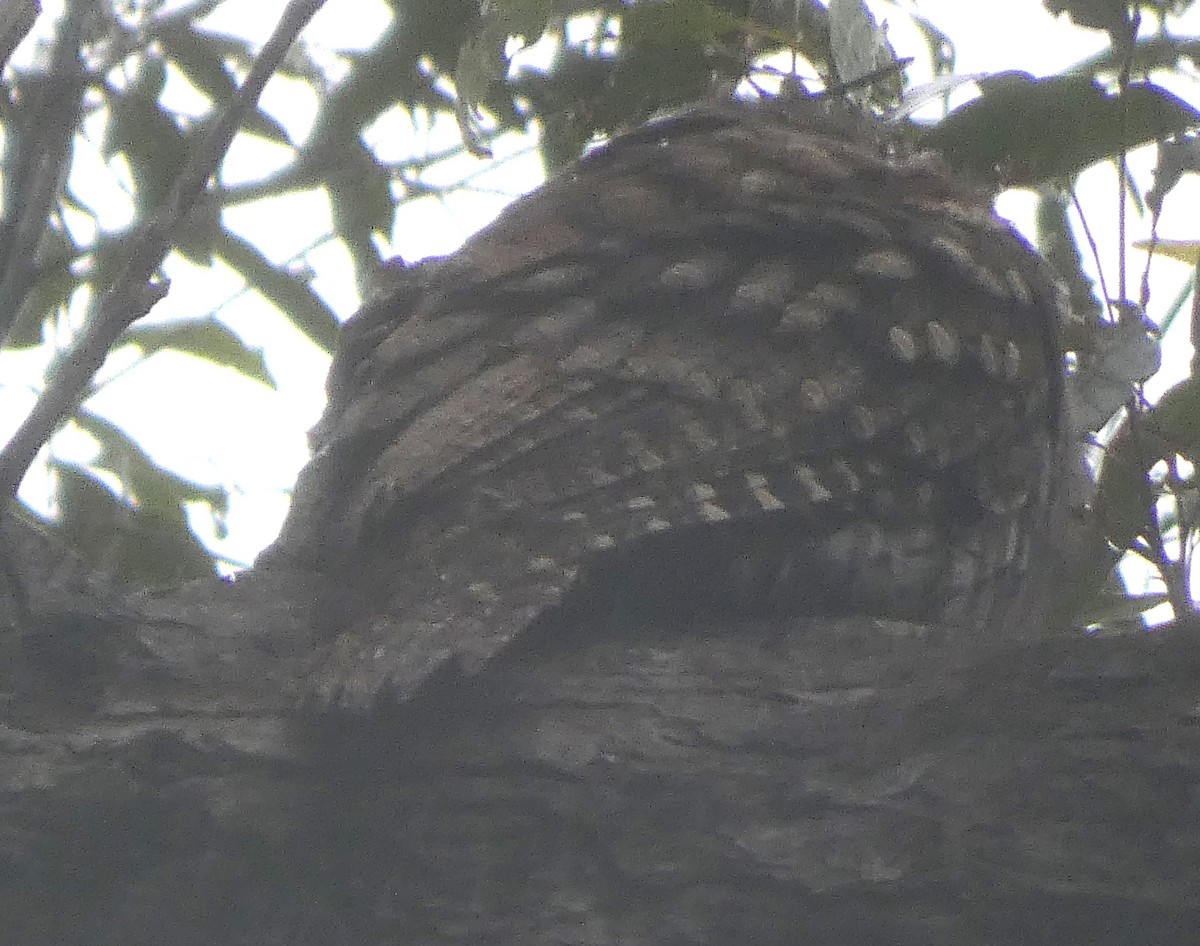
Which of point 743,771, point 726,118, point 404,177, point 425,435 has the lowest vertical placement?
point 743,771

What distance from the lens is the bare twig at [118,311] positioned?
1.58 metres

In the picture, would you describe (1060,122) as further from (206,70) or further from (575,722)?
(206,70)

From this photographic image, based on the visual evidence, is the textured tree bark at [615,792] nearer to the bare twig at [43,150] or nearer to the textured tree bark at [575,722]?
the textured tree bark at [575,722]

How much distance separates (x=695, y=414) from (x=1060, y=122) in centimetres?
80

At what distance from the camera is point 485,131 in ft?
10.8

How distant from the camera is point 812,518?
2.37 metres

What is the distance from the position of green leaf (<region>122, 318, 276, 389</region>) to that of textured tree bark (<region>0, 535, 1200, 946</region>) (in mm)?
1477

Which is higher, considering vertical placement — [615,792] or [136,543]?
[136,543]

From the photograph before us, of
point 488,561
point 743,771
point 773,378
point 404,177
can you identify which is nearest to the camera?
point 743,771

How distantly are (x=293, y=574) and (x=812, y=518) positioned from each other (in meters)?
0.72

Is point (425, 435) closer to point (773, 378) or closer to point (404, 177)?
point (773, 378)

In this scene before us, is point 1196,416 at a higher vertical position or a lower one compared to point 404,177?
lower

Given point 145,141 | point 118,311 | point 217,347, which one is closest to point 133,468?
point 217,347

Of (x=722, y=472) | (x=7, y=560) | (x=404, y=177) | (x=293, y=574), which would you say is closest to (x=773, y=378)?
(x=722, y=472)
